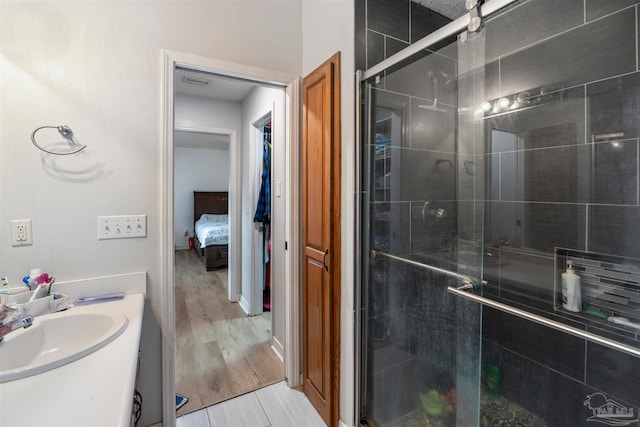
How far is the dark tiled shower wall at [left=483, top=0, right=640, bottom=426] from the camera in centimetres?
120

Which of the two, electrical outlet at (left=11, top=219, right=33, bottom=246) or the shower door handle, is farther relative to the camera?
the shower door handle

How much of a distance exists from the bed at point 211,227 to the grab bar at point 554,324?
440 centimetres

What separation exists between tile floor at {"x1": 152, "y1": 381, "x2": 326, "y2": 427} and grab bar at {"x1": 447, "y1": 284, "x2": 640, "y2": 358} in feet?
3.72

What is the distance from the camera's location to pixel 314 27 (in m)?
1.80

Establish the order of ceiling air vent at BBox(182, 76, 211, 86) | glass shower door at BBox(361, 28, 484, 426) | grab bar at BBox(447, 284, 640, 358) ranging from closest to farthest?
grab bar at BBox(447, 284, 640, 358)
glass shower door at BBox(361, 28, 484, 426)
ceiling air vent at BBox(182, 76, 211, 86)

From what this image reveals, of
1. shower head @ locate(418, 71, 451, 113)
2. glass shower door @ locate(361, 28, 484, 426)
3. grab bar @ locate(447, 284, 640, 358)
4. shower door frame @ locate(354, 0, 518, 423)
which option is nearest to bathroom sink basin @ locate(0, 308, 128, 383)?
shower door frame @ locate(354, 0, 518, 423)

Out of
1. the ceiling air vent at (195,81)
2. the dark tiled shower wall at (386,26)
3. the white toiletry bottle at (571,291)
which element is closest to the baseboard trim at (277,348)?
the white toiletry bottle at (571,291)

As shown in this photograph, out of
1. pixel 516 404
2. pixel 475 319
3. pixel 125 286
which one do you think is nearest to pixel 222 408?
pixel 125 286

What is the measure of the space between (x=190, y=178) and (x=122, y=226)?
19.6ft

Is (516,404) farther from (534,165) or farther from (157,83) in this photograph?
(157,83)

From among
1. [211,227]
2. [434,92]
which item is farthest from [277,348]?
[211,227]

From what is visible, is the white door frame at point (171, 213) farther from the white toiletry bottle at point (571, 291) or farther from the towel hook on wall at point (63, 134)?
the white toiletry bottle at point (571, 291)

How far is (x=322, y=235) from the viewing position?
1669mm

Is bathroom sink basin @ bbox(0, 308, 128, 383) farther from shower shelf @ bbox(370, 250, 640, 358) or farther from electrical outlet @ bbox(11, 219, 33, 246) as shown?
shower shelf @ bbox(370, 250, 640, 358)
